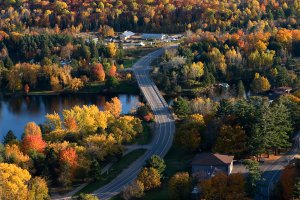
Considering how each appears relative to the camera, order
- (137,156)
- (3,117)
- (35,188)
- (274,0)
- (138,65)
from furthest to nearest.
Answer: (274,0) → (138,65) → (3,117) → (137,156) → (35,188)

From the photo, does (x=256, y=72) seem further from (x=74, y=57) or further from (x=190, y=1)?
(x=190, y=1)

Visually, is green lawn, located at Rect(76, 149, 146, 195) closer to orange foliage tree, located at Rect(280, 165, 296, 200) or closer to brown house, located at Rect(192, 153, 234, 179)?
brown house, located at Rect(192, 153, 234, 179)

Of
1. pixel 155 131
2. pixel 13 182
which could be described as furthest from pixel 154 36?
pixel 13 182

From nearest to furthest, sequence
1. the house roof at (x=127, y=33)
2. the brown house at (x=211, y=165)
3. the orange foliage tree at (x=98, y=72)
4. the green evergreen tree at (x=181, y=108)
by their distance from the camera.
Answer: the brown house at (x=211, y=165) → the green evergreen tree at (x=181, y=108) → the orange foliage tree at (x=98, y=72) → the house roof at (x=127, y=33)

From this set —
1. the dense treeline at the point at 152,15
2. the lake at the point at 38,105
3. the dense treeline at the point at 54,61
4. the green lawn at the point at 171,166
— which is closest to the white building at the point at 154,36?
the dense treeline at the point at 152,15

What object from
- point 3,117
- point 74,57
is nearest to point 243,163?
point 3,117

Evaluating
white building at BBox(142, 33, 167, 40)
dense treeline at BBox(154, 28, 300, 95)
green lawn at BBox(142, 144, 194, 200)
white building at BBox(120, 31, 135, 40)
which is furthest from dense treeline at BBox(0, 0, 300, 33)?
green lawn at BBox(142, 144, 194, 200)

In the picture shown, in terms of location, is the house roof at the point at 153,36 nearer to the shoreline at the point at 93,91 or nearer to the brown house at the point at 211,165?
the shoreline at the point at 93,91

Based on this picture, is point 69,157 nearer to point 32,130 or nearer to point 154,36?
point 32,130
